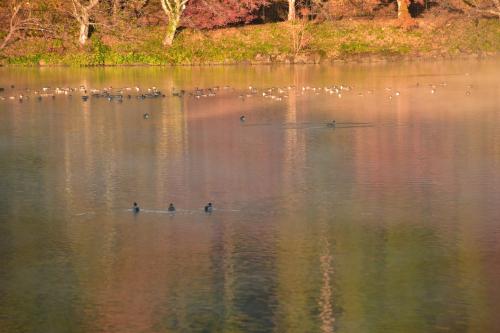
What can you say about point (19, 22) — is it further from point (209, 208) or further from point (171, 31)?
point (171, 31)

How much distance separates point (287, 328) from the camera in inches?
425

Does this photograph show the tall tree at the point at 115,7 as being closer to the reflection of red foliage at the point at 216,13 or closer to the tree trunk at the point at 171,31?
the tree trunk at the point at 171,31

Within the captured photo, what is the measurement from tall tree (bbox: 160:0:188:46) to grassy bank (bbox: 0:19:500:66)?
468mm

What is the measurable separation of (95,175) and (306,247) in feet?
23.6

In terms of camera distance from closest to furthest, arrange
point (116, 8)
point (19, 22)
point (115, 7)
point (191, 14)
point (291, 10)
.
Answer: point (19, 22), point (115, 7), point (116, 8), point (191, 14), point (291, 10)

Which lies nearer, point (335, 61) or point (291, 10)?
point (335, 61)

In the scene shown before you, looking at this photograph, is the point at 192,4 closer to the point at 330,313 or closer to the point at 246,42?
the point at 246,42

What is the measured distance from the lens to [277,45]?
5953 cm

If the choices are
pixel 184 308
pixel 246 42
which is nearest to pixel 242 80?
pixel 246 42

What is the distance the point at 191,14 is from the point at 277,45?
224 inches

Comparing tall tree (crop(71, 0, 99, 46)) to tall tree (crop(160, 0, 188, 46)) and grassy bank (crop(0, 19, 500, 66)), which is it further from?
tall tree (crop(160, 0, 188, 46))

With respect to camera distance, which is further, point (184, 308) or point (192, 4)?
point (192, 4)

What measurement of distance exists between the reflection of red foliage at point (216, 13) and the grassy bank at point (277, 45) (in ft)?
1.86

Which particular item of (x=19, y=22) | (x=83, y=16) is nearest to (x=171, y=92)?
(x=19, y=22)
